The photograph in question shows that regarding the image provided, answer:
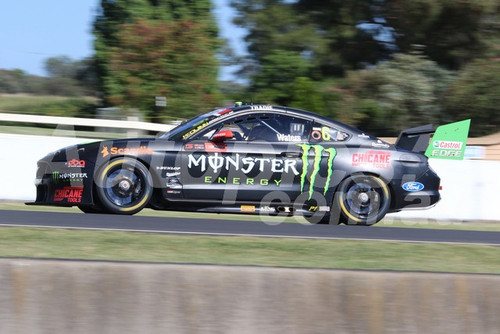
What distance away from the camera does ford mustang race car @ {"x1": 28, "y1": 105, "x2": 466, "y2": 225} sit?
372 inches

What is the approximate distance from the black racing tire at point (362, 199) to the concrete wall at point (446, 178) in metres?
2.14

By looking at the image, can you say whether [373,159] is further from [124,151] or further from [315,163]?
[124,151]

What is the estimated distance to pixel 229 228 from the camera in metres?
8.41

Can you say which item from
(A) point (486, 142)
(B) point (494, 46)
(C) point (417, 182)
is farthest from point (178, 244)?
(B) point (494, 46)

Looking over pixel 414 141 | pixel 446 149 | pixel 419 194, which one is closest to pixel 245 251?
pixel 419 194

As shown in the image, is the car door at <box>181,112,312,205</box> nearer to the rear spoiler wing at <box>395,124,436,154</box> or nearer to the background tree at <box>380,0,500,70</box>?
the rear spoiler wing at <box>395,124,436,154</box>

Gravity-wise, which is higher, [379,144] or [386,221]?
[379,144]

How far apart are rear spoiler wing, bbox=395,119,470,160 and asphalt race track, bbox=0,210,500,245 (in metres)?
1.46

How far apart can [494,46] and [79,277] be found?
88.4ft

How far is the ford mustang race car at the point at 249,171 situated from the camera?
372 inches

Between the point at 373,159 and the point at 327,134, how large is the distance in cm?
64

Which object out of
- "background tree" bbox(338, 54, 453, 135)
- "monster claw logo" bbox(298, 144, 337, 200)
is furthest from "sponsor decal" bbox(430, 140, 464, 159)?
"background tree" bbox(338, 54, 453, 135)

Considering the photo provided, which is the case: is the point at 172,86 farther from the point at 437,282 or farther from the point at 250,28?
the point at 437,282

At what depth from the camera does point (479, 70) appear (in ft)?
87.8
